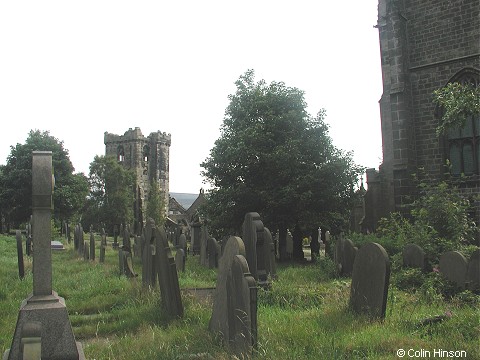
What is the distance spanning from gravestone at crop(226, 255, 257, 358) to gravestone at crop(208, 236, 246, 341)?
0.37 ft

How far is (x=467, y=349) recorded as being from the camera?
4.03 meters

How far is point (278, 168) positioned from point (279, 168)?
0.12ft

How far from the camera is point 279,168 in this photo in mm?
17031

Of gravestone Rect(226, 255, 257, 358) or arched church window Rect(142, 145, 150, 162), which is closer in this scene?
gravestone Rect(226, 255, 257, 358)

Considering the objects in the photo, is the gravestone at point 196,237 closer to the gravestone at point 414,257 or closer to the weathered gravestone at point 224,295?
the gravestone at point 414,257

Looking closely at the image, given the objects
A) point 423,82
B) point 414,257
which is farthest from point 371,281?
point 423,82

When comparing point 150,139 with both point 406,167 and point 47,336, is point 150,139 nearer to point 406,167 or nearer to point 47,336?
point 406,167

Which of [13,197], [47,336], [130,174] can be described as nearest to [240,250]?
[47,336]

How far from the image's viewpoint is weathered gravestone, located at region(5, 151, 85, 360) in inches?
169

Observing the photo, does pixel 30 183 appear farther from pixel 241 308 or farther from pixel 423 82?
pixel 241 308

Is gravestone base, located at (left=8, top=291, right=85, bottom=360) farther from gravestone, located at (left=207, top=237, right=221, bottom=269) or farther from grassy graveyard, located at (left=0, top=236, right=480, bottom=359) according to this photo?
gravestone, located at (left=207, top=237, right=221, bottom=269)

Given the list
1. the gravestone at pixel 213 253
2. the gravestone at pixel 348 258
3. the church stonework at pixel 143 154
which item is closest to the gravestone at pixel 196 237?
the gravestone at pixel 213 253

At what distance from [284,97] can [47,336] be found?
15197 mm

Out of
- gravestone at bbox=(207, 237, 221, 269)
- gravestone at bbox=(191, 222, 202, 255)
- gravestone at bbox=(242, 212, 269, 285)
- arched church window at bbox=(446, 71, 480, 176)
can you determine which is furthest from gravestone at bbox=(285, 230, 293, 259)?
gravestone at bbox=(242, 212, 269, 285)
